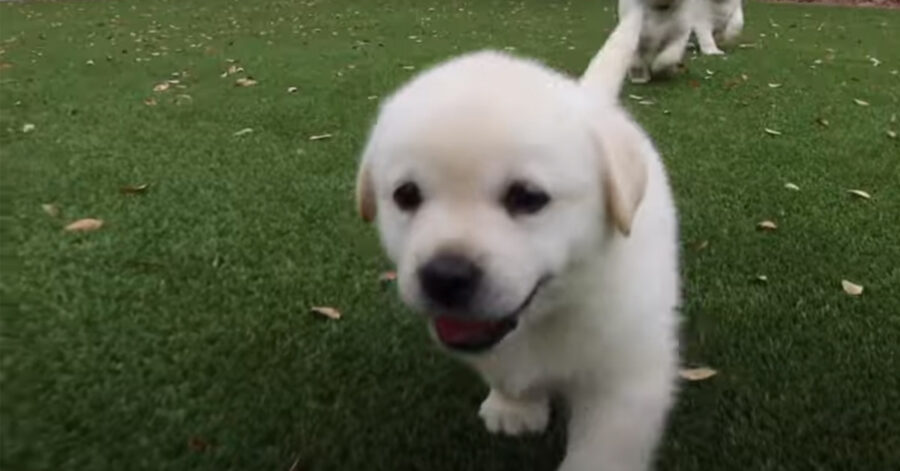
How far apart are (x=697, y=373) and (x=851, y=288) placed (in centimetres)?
83

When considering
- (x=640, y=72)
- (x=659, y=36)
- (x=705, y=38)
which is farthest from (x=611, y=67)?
(x=705, y=38)

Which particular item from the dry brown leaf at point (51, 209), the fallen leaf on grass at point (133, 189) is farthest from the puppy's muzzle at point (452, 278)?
the fallen leaf on grass at point (133, 189)

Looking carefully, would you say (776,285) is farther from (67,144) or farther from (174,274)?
(67,144)

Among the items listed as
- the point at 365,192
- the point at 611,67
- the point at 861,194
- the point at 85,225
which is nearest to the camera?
the point at 365,192

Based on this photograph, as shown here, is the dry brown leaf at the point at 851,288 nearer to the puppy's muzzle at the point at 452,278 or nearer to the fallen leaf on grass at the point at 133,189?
the puppy's muzzle at the point at 452,278

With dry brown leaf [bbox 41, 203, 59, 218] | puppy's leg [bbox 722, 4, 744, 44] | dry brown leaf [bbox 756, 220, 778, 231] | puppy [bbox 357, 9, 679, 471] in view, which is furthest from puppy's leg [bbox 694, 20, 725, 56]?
puppy [bbox 357, 9, 679, 471]

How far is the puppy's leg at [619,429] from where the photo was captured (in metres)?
1.93

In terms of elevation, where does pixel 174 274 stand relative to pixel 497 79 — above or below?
below

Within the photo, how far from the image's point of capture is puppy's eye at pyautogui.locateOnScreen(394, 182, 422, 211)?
179cm

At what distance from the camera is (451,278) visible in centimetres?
167

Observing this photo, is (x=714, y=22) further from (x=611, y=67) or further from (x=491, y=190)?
(x=491, y=190)

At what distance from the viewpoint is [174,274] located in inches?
125

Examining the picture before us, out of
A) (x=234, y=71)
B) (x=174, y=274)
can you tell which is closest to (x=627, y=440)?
(x=174, y=274)

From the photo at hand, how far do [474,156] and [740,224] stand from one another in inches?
89.4
